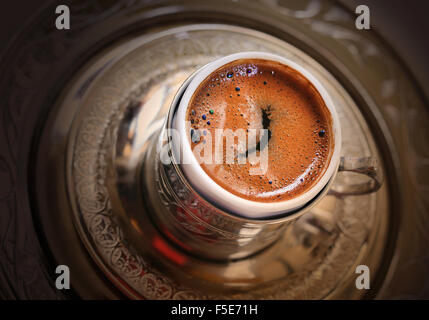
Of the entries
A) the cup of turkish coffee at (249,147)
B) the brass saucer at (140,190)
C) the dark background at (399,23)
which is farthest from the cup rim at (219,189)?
the dark background at (399,23)

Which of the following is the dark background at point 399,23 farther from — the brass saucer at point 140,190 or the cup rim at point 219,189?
the cup rim at point 219,189

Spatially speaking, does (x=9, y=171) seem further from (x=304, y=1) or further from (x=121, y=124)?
(x=304, y=1)

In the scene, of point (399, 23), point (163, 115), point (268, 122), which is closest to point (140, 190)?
point (163, 115)

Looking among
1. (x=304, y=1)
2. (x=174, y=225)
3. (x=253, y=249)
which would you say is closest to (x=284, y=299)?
(x=253, y=249)

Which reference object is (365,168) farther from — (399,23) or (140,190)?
(399,23)

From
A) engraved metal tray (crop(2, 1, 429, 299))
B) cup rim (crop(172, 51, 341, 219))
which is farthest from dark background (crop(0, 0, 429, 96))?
cup rim (crop(172, 51, 341, 219))

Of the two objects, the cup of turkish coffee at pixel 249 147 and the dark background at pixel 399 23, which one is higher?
the dark background at pixel 399 23

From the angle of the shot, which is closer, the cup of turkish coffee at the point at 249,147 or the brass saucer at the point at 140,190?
the cup of turkish coffee at the point at 249,147

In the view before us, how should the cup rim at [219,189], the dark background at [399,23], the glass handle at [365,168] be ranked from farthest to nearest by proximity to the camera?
1. the dark background at [399,23]
2. the glass handle at [365,168]
3. the cup rim at [219,189]
